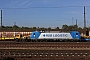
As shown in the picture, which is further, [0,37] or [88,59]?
[0,37]

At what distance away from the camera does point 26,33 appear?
4825 centimetres

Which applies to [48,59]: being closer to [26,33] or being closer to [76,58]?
[76,58]

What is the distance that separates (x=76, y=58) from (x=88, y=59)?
909 mm

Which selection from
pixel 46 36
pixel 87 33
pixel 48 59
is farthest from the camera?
pixel 87 33

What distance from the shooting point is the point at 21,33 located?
4822 cm

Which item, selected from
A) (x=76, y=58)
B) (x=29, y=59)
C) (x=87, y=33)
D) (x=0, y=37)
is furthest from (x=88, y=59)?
(x=0, y=37)

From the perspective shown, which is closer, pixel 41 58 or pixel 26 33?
pixel 41 58

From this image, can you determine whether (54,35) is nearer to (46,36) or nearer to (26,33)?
(46,36)

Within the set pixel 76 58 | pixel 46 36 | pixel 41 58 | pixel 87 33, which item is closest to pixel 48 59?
pixel 41 58

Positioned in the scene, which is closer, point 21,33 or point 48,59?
point 48,59

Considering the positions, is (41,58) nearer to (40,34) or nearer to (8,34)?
(40,34)

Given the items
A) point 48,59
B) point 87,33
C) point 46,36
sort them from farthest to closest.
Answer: point 87,33 → point 46,36 → point 48,59

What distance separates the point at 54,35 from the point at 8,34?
13.9m

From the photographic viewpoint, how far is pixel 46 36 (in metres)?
40.1
